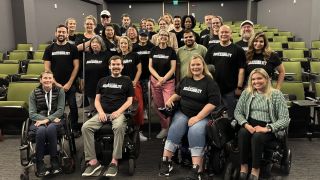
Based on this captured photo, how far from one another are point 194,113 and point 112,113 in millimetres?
900

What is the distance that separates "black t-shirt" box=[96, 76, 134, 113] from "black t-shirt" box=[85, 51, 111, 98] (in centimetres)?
41

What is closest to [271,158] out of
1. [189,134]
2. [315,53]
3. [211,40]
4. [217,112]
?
[217,112]

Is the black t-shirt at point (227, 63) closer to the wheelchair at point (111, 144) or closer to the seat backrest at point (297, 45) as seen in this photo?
the wheelchair at point (111, 144)

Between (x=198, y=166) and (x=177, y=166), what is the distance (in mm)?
517

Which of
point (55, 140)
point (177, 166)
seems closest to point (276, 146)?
point (177, 166)

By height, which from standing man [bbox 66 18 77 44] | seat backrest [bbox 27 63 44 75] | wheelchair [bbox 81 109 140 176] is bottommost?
wheelchair [bbox 81 109 140 176]

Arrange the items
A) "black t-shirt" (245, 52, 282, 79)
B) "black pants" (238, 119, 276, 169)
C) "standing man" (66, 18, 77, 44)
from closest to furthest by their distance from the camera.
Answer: "black pants" (238, 119, 276, 169), "black t-shirt" (245, 52, 282, 79), "standing man" (66, 18, 77, 44)

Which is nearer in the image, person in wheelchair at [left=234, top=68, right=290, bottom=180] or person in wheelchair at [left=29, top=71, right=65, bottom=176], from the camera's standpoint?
person in wheelchair at [left=234, top=68, right=290, bottom=180]

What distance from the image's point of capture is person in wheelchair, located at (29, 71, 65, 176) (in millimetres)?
3385

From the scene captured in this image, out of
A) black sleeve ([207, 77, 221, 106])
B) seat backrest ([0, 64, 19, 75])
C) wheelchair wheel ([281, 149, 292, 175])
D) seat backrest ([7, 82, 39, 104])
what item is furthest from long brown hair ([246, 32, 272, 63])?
seat backrest ([0, 64, 19, 75])

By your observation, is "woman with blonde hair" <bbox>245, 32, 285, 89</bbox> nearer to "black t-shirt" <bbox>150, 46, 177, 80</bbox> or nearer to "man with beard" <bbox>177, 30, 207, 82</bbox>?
"man with beard" <bbox>177, 30, 207, 82</bbox>

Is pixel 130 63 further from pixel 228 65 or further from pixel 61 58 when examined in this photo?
pixel 228 65

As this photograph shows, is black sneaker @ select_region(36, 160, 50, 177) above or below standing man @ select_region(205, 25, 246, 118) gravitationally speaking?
below

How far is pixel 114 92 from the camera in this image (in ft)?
12.3
